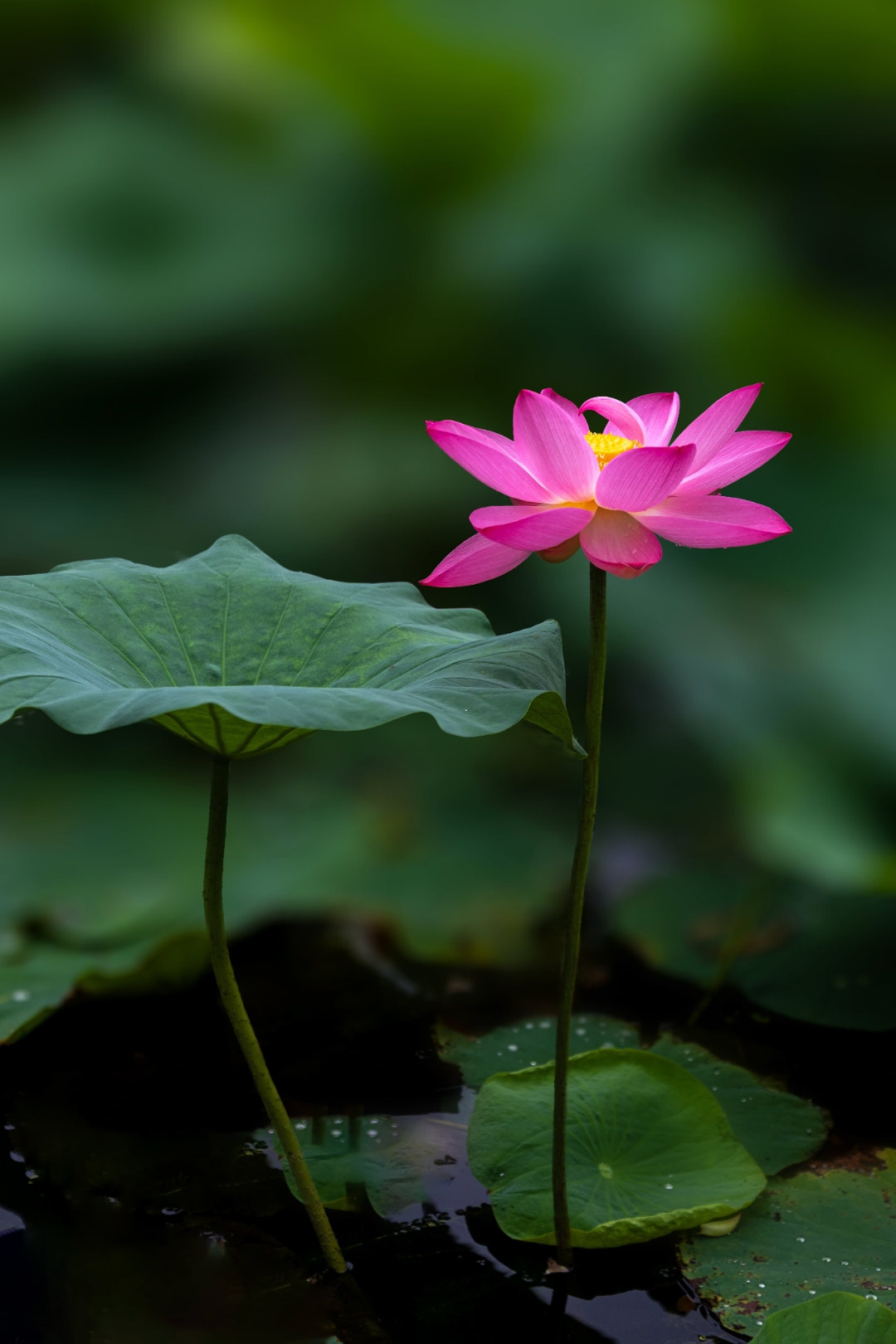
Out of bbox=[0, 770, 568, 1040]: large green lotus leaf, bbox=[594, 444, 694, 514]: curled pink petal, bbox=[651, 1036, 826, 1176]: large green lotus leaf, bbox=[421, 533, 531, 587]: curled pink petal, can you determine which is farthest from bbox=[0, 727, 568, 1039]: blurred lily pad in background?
bbox=[594, 444, 694, 514]: curled pink petal

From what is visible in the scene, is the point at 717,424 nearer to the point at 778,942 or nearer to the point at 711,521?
the point at 711,521

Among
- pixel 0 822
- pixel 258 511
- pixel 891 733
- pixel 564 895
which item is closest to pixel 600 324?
pixel 258 511

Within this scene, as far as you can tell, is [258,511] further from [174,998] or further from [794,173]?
[794,173]

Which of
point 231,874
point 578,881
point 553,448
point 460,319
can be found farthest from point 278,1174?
point 460,319

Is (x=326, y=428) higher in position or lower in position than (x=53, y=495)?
higher

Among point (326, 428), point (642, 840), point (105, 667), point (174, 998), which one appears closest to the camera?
point (105, 667)
